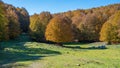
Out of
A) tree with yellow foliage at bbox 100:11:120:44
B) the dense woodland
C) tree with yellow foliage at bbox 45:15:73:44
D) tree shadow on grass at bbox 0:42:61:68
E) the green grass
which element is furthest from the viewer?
tree with yellow foliage at bbox 100:11:120:44

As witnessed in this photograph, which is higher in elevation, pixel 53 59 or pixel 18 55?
pixel 18 55

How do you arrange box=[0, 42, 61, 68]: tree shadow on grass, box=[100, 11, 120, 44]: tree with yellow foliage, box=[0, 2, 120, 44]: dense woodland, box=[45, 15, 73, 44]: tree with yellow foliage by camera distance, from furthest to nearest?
box=[100, 11, 120, 44]: tree with yellow foliage → box=[0, 2, 120, 44]: dense woodland → box=[45, 15, 73, 44]: tree with yellow foliage → box=[0, 42, 61, 68]: tree shadow on grass

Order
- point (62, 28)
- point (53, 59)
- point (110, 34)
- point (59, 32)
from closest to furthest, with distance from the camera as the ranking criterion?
point (53, 59)
point (59, 32)
point (62, 28)
point (110, 34)

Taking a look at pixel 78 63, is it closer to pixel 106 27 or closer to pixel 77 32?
pixel 106 27

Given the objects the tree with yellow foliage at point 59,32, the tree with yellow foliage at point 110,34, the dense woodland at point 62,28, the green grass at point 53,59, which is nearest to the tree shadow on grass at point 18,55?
the green grass at point 53,59

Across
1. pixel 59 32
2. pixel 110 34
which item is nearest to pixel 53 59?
pixel 59 32

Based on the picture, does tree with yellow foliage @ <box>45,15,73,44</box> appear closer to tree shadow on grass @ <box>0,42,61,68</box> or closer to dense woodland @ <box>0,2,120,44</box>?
dense woodland @ <box>0,2,120,44</box>

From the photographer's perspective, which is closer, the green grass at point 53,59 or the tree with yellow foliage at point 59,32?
the green grass at point 53,59

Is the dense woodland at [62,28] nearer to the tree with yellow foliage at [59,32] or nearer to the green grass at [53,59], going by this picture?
the tree with yellow foliage at [59,32]

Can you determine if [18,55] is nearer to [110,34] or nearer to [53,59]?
[53,59]

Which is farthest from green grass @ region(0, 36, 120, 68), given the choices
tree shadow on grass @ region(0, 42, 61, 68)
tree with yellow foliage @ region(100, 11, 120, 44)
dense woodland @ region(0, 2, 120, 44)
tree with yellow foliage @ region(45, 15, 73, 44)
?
tree with yellow foliage @ region(100, 11, 120, 44)

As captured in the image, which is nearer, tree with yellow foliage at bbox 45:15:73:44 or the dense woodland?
tree with yellow foliage at bbox 45:15:73:44

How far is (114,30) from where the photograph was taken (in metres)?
105

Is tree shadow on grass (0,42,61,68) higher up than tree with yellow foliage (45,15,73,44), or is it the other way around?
tree with yellow foliage (45,15,73,44)
